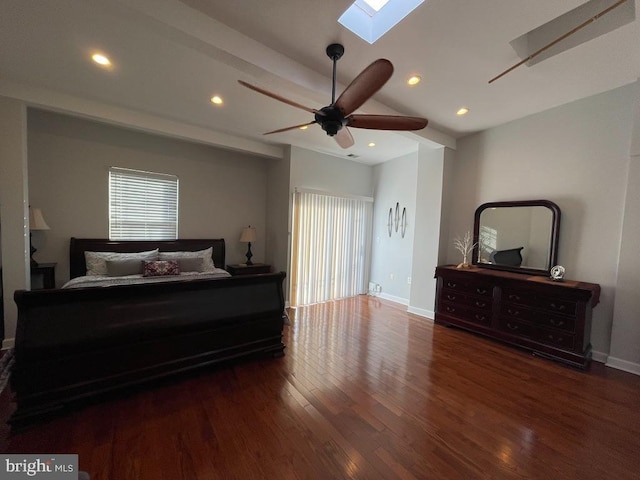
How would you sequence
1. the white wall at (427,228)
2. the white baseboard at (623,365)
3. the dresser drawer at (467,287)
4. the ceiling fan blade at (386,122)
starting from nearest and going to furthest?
the ceiling fan blade at (386,122), the white baseboard at (623,365), the dresser drawer at (467,287), the white wall at (427,228)

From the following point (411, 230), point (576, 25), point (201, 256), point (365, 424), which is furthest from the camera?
point (411, 230)

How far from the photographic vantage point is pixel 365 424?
1759mm

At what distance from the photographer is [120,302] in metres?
2.03

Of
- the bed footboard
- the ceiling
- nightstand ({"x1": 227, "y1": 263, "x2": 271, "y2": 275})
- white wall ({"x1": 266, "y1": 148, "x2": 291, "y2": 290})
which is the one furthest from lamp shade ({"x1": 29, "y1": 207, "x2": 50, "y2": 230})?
white wall ({"x1": 266, "y1": 148, "x2": 291, "y2": 290})

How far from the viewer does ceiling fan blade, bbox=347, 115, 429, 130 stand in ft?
6.41

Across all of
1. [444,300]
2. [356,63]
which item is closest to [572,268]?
[444,300]

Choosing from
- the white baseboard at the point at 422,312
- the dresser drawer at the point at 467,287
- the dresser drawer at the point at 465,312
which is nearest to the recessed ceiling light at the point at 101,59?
the dresser drawer at the point at 467,287

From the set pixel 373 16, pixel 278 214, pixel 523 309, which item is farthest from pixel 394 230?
pixel 373 16

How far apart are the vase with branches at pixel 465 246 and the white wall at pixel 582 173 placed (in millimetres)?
683

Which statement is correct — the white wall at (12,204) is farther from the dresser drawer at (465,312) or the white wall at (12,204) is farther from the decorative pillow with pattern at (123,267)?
the dresser drawer at (465,312)

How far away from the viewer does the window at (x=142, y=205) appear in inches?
143

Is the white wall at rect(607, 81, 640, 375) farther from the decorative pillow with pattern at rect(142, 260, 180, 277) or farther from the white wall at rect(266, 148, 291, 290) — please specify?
the decorative pillow with pattern at rect(142, 260, 180, 277)

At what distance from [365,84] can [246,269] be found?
3472 mm

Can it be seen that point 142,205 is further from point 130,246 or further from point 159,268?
point 159,268
